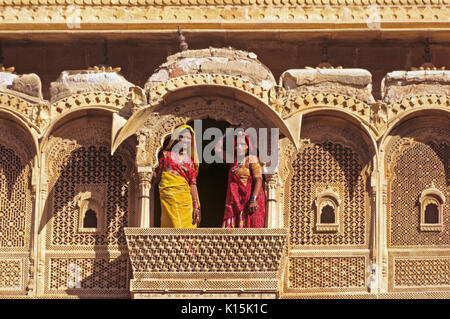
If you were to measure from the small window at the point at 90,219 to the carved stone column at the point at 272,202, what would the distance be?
1772 mm

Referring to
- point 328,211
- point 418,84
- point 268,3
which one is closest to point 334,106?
point 418,84

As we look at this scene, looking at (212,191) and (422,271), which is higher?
(212,191)

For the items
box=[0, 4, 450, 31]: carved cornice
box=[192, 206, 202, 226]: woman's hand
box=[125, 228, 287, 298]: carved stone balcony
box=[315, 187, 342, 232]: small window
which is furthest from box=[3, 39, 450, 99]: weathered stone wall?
box=[125, 228, 287, 298]: carved stone balcony

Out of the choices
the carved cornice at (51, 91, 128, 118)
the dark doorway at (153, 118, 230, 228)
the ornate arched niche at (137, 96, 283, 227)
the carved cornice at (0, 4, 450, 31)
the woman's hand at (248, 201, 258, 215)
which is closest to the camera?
the woman's hand at (248, 201, 258, 215)

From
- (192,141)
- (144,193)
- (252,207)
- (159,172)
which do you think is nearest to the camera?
(252,207)

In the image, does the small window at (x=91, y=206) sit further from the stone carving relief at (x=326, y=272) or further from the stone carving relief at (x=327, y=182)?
the stone carving relief at (x=326, y=272)

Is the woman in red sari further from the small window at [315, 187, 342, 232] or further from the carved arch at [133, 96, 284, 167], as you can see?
the small window at [315, 187, 342, 232]

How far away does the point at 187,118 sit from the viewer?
73.4ft

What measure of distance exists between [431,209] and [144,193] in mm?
2904

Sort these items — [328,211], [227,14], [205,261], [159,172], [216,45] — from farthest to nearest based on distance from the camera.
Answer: [216,45]
[227,14]
[328,211]
[159,172]
[205,261]

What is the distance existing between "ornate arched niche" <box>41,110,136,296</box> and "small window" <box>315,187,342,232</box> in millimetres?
1848

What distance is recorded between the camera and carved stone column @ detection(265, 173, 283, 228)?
22109 mm

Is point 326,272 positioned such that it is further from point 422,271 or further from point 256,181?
point 256,181
